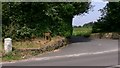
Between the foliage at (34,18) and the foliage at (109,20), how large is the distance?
7.75 meters

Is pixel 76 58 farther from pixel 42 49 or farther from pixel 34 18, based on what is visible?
pixel 34 18

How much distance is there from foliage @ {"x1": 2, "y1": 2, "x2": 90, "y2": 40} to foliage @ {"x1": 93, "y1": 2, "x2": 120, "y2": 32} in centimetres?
775

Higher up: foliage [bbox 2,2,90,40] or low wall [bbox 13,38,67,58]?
foliage [bbox 2,2,90,40]

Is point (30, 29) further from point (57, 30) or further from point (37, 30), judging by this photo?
point (57, 30)

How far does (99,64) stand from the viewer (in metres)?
13.7

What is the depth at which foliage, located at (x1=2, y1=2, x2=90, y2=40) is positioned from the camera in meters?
19.8

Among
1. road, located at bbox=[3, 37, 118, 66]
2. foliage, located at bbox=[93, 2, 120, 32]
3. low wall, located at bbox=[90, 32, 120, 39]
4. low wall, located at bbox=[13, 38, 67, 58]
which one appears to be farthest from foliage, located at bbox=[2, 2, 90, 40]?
foliage, located at bbox=[93, 2, 120, 32]

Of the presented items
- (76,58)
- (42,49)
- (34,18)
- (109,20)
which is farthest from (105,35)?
(76,58)

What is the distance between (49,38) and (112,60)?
19.9 feet

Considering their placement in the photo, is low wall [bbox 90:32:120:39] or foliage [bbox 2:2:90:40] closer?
foliage [bbox 2:2:90:40]

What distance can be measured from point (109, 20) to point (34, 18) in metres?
11.7

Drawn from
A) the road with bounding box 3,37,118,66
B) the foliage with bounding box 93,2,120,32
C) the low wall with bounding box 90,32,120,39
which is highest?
the foliage with bounding box 93,2,120,32

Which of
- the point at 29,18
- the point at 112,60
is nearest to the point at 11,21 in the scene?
the point at 29,18

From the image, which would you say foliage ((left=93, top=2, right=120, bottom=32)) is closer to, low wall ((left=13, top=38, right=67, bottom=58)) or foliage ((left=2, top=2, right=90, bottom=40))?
foliage ((left=2, top=2, right=90, bottom=40))
